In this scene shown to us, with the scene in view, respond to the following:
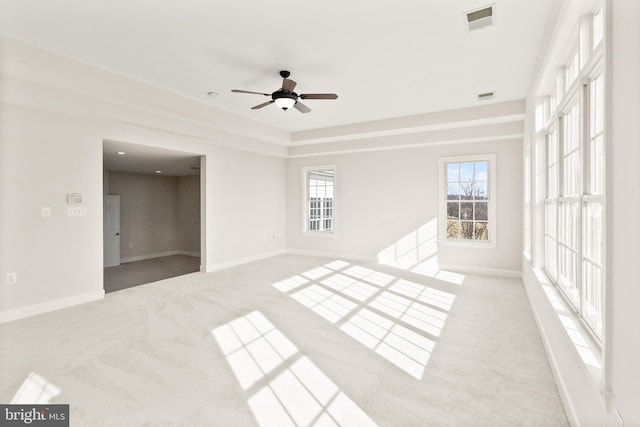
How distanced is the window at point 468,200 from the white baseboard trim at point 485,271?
0.50 m

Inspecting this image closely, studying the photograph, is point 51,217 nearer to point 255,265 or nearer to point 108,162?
point 108,162

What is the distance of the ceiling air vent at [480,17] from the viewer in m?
2.71

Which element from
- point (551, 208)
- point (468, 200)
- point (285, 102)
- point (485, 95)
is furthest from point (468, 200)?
point (285, 102)

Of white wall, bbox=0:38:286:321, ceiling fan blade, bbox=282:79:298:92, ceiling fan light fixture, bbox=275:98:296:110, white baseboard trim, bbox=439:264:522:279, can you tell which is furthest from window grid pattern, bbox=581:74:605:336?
white wall, bbox=0:38:286:321

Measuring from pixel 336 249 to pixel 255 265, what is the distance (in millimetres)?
2018

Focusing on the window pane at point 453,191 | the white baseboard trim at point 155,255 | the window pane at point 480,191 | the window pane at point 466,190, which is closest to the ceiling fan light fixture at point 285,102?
the window pane at point 453,191

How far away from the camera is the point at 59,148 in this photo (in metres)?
3.86

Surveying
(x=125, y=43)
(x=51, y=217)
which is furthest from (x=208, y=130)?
(x=51, y=217)

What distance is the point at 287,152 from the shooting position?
7730mm

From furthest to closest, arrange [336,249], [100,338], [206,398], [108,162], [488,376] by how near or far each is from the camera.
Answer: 1. [336,249]
2. [108,162]
3. [100,338]
4. [488,376]
5. [206,398]

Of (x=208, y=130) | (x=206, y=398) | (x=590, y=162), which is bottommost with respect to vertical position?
(x=206, y=398)

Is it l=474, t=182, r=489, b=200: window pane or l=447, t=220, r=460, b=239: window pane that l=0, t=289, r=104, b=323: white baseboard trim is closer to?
l=447, t=220, r=460, b=239: window pane

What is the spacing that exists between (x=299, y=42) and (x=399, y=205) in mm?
4133

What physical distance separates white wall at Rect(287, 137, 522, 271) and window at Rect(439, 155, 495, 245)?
5.4 inches
